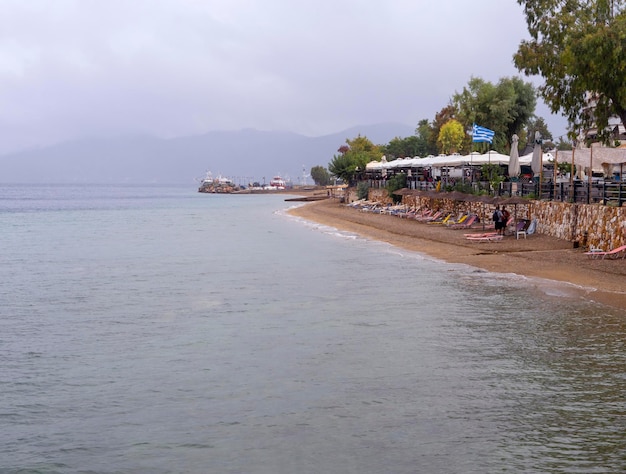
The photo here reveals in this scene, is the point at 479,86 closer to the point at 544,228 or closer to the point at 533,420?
the point at 544,228

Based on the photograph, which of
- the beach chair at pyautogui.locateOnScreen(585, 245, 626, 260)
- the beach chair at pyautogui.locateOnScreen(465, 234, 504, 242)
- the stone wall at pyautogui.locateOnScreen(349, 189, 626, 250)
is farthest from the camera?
the beach chair at pyautogui.locateOnScreen(465, 234, 504, 242)

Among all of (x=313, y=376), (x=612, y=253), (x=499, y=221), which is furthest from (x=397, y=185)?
(x=313, y=376)

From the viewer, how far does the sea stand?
28.3 feet

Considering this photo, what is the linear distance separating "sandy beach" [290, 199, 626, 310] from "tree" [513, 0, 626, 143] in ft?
17.9

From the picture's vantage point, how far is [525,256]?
80.9ft

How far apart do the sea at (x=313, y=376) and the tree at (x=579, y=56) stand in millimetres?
8665

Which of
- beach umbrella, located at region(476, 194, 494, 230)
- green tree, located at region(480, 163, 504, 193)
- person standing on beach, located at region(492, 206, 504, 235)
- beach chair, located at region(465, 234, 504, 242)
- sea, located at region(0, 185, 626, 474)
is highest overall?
green tree, located at region(480, 163, 504, 193)

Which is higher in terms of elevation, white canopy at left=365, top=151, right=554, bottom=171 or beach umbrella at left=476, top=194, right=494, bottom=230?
white canopy at left=365, top=151, right=554, bottom=171

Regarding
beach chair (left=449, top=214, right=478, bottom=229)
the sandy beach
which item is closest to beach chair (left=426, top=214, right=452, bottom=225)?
the sandy beach

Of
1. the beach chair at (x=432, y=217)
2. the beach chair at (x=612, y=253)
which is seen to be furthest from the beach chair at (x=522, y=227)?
the beach chair at (x=432, y=217)

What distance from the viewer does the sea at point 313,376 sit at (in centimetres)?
863

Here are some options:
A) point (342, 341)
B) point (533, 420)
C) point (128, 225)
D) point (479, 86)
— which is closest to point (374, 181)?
point (479, 86)

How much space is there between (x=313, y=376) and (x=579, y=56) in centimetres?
1810

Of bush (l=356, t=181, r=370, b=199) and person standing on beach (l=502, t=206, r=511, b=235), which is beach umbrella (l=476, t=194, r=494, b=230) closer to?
person standing on beach (l=502, t=206, r=511, b=235)
